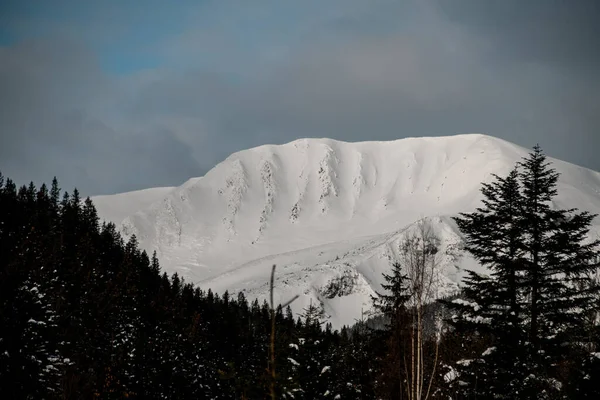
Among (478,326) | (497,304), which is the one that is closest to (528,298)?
(497,304)

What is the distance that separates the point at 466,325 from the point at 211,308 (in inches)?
3861

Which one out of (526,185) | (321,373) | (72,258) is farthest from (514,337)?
(72,258)

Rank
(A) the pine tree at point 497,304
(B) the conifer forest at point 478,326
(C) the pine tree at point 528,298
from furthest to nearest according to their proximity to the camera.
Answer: (A) the pine tree at point 497,304 → (C) the pine tree at point 528,298 → (B) the conifer forest at point 478,326

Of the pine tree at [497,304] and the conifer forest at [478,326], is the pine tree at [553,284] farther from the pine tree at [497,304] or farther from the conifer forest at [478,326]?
the pine tree at [497,304]

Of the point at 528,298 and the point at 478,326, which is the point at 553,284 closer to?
the point at 528,298

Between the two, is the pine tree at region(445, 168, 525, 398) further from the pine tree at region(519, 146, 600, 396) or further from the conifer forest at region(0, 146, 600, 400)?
the pine tree at region(519, 146, 600, 396)

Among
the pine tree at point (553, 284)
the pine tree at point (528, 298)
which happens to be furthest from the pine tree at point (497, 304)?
the pine tree at point (553, 284)

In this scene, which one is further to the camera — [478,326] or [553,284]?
[478,326]

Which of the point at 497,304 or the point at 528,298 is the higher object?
the point at 528,298

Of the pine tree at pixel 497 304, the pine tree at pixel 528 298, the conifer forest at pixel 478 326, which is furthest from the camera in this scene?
the pine tree at pixel 497 304

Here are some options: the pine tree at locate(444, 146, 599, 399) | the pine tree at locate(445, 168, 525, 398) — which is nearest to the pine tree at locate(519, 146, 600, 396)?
the pine tree at locate(444, 146, 599, 399)

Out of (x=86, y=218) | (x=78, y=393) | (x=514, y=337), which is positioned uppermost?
(x=86, y=218)

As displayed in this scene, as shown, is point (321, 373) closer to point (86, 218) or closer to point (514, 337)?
point (514, 337)

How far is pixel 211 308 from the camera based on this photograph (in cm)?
11325
